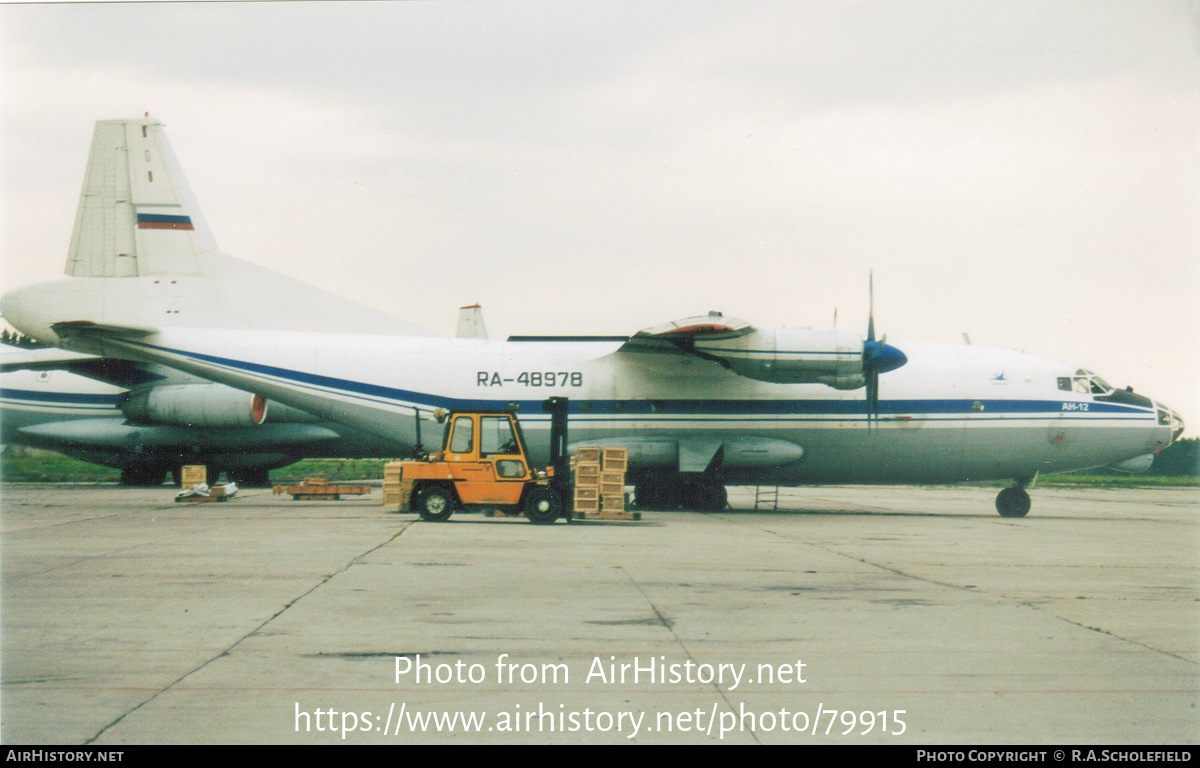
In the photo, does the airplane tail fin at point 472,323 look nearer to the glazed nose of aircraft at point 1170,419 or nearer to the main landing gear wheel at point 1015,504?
the main landing gear wheel at point 1015,504

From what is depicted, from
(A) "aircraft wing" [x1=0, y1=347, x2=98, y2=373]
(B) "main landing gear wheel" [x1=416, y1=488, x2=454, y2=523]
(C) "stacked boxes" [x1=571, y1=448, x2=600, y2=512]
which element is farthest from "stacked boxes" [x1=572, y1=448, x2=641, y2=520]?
(A) "aircraft wing" [x1=0, y1=347, x2=98, y2=373]

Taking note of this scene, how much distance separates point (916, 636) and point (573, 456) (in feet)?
48.9

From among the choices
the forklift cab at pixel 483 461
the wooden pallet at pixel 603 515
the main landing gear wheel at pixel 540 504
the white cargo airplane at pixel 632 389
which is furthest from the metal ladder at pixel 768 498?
the forklift cab at pixel 483 461

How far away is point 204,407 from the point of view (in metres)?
27.5

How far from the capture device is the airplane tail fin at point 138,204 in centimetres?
2202

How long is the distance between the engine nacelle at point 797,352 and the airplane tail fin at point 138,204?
42.7 feet

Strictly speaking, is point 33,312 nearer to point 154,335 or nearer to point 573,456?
point 154,335

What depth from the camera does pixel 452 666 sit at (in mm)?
6500

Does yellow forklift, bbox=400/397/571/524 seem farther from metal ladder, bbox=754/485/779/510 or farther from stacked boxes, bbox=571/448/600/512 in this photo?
metal ladder, bbox=754/485/779/510

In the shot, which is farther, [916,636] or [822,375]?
[822,375]

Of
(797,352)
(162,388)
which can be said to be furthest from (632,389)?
(162,388)

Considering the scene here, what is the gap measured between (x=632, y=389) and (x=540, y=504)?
195 inches

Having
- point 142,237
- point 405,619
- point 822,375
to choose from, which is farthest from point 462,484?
point 142,237
